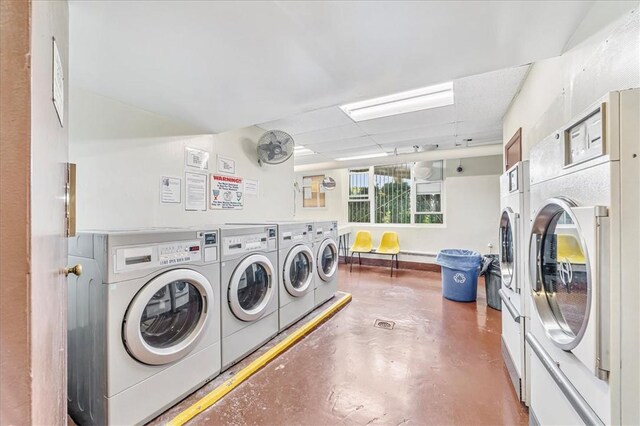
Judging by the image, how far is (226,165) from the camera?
9.67 ft

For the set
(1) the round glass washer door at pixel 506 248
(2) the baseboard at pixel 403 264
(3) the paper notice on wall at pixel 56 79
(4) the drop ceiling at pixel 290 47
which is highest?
(4) the drop ceiling at pixel 290 47

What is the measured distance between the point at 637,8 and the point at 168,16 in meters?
1.85

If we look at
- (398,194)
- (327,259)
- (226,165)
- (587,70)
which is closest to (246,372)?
(327,259)

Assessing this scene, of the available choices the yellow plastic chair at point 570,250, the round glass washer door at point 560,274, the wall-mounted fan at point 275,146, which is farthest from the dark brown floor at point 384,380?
the wall-mounted fan at point 275,146

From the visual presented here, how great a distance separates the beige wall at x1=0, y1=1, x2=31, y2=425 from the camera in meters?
0.35

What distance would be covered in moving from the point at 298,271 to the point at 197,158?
5.38 feet

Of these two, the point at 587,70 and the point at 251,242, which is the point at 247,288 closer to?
the point at 251,242

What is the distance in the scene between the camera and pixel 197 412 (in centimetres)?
165

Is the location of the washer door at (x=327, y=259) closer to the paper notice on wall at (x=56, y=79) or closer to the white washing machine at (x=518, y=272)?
the white washing machine at (x=518, y=272)

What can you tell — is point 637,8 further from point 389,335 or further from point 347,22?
point 389,335

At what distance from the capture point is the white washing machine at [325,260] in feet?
10.7

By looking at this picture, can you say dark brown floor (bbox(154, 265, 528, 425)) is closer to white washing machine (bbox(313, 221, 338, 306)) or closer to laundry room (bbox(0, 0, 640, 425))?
laundry room (bbox(0, 0, 640, 425))

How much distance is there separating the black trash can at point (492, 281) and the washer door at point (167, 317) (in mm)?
3354

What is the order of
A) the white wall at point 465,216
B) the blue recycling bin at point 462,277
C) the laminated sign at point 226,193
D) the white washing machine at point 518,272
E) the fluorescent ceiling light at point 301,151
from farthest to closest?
the white wall at point 465,216
the fluorescent ceiling light at point 301,151
the blue recycling bin at point 462,277
the laminated sign at point 226,193
the white washing machine at point 518,272
